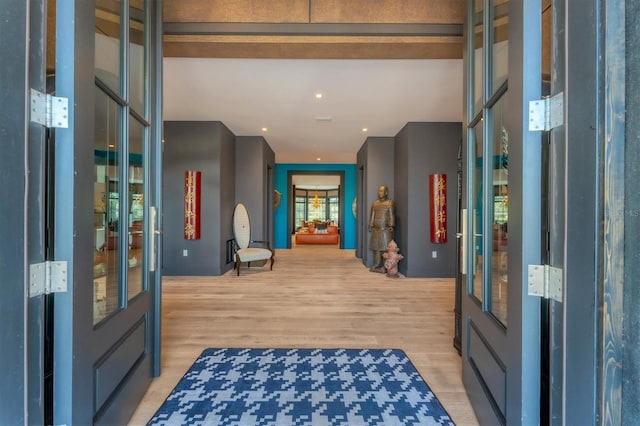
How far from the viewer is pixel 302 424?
1554 mm

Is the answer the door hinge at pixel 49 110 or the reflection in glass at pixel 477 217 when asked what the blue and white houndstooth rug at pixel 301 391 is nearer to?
the reflection in glass at pixel 477 217

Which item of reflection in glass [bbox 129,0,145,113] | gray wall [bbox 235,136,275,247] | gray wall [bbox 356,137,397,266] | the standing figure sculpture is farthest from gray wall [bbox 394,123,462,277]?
reflection in glass [bbox 129,0,145,113]

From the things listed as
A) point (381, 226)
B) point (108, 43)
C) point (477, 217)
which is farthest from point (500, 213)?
point (381, 226)

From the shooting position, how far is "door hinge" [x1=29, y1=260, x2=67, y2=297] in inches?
36.8

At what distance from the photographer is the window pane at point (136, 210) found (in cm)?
158

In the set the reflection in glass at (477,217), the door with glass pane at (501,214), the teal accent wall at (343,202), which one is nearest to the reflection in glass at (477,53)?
the door with glass pane at (501,214)

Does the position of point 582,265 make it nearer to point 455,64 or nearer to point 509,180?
point 509,180

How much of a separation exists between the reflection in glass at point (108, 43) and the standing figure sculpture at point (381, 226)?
4716 millimetres

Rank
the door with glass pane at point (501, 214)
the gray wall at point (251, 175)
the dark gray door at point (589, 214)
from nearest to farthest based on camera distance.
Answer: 1. the dark gray door at point (589, 214)
2. the door with glass pane at point (501, 214)
3. the gray wall at point (251, 175)

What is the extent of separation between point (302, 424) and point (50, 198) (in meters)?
1.51

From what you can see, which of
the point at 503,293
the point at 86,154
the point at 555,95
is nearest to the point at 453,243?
the point at 503,293

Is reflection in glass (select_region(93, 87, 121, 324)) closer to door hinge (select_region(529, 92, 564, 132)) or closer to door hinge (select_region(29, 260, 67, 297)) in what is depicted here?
door hinge (select_region(29, 260, 67, 297))

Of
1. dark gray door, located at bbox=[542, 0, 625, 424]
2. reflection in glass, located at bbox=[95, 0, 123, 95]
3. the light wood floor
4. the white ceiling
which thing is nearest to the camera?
dark gray door, located at bbox=[542, 0, 625, 424]

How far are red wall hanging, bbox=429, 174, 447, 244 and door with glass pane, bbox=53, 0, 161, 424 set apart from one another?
430 cm
